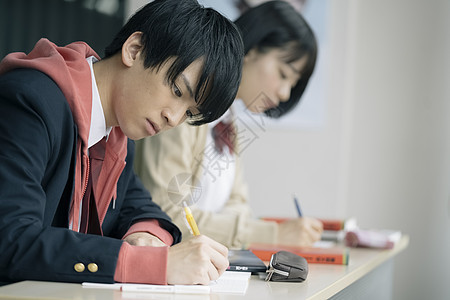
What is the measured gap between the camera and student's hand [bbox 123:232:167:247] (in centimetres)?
118

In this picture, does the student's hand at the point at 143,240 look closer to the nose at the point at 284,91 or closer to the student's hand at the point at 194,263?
the student's hand at the point at 194,263

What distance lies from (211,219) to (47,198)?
0.73 metres

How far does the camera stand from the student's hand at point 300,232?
177 cm

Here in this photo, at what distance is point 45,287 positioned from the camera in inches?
34.5

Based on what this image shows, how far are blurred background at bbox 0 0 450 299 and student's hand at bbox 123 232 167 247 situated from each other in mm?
2067

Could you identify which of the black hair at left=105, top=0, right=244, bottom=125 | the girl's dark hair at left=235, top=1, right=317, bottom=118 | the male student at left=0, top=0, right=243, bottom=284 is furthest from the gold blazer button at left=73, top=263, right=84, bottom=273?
the girl's dark hair at left=235, top=1, right=317, bottom=118

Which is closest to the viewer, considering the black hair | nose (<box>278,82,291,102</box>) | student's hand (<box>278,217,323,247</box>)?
the black hair

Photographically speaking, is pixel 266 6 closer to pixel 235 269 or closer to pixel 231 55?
pixel 231 55

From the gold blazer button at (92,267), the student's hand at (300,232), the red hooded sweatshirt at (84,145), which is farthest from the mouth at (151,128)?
the student's hand at (300,232)

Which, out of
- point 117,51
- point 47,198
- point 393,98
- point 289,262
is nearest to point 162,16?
point 117,51

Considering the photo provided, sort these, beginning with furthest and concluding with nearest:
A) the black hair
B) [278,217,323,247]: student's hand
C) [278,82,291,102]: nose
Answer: [278,82,291,102]: nose < [278,217,323,247]: student's hand < the black hair

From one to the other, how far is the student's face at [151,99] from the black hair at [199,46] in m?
0.01

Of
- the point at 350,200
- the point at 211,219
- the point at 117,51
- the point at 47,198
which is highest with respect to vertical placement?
the point at 117,51

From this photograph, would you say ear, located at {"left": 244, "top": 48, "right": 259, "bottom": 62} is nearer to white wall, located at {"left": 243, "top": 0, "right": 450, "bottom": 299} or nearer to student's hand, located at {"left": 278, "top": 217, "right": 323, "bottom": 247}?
student's hand, located at {"left": 278, "top": 217, "right": 323, "bottom": 247}
